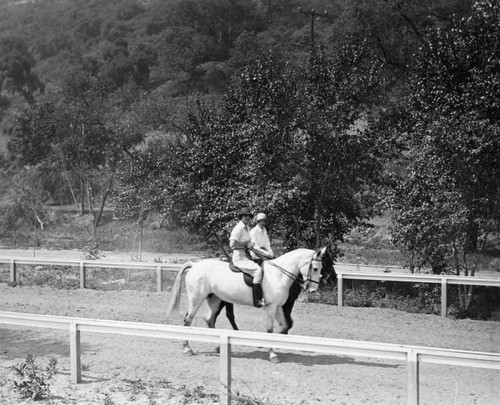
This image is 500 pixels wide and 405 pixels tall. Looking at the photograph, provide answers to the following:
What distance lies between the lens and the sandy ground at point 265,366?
9.03 m

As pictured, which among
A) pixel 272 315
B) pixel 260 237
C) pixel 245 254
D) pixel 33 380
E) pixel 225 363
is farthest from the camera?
pixel 260 237

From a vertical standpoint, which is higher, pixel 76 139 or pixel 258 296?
pixel 76 139

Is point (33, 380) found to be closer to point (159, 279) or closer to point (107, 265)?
point (159, 279)

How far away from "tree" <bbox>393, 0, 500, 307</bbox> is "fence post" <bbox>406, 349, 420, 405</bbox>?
33.2ft

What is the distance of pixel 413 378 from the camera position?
7723 mm

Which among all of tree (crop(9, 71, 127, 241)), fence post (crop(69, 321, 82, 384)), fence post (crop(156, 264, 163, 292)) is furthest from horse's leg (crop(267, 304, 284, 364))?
tree (crop(9, 71, 127, 241))

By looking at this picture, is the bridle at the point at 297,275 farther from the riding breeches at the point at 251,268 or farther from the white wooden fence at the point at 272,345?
the white wooden fence at the point at 272,345

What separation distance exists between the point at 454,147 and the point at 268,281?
7839 mm

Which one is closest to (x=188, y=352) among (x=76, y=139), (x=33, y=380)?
(x=33, y=380)

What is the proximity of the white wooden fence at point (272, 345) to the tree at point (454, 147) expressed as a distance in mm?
9262

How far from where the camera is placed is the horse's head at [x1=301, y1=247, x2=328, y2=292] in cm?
1198

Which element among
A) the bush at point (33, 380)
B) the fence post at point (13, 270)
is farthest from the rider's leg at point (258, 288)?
the fence post at point (13, 270)

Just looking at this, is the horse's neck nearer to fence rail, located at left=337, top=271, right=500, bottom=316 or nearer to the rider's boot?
the rider's boot

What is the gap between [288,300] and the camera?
12.4m
